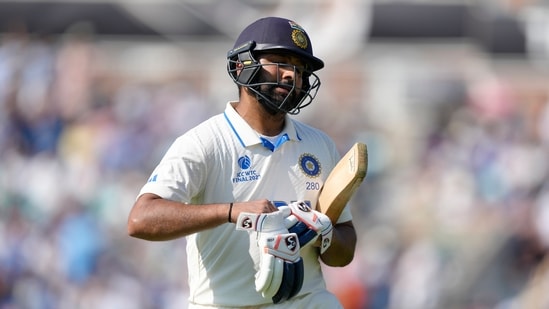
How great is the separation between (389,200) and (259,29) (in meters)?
8.67

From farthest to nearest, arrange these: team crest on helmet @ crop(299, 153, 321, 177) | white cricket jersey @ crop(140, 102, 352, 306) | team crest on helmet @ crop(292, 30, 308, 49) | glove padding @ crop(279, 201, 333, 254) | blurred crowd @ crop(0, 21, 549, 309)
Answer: blurred crowd @ crop(0, 21, 549, 309)
team crest on helmet @ crop(299, 153, 321, 177)
team crest on helmet @ crop(292, 30, 308, 49)
white cricket jersey @ crop(140, 102, 352, 306)
glove padding @ crop(279, 201, 333, 254)

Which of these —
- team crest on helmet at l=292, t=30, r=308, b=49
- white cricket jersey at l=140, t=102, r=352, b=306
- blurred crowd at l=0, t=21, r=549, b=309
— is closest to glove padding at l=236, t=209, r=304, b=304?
white cricket jersey at l=140, t=102, r=352, b=306

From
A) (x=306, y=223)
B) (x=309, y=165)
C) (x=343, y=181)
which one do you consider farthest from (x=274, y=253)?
(x=309, y=165)

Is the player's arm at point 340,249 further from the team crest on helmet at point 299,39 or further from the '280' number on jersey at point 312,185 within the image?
the team crest on helmet at point 299,39

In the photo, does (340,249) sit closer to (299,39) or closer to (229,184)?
(229,184)

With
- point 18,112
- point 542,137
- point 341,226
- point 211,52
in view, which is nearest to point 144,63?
point 211,52

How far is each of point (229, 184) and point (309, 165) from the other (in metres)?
0.44

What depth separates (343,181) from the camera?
5.21 metres

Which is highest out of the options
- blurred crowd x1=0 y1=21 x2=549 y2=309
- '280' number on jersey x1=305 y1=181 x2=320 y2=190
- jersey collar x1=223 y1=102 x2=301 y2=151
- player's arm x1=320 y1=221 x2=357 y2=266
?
jersey collar x1=223 y1=102 x2=301 y2=151

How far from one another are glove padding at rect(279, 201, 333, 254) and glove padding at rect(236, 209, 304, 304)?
0.14 feet

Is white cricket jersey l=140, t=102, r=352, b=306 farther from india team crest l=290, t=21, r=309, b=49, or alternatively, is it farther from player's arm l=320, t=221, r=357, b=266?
india team crest l=290, t=21, r=309, b=49

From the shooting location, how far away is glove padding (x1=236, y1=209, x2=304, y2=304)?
4.79 metres

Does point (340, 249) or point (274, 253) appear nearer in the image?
point (274, 253)

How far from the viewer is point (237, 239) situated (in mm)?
5207
